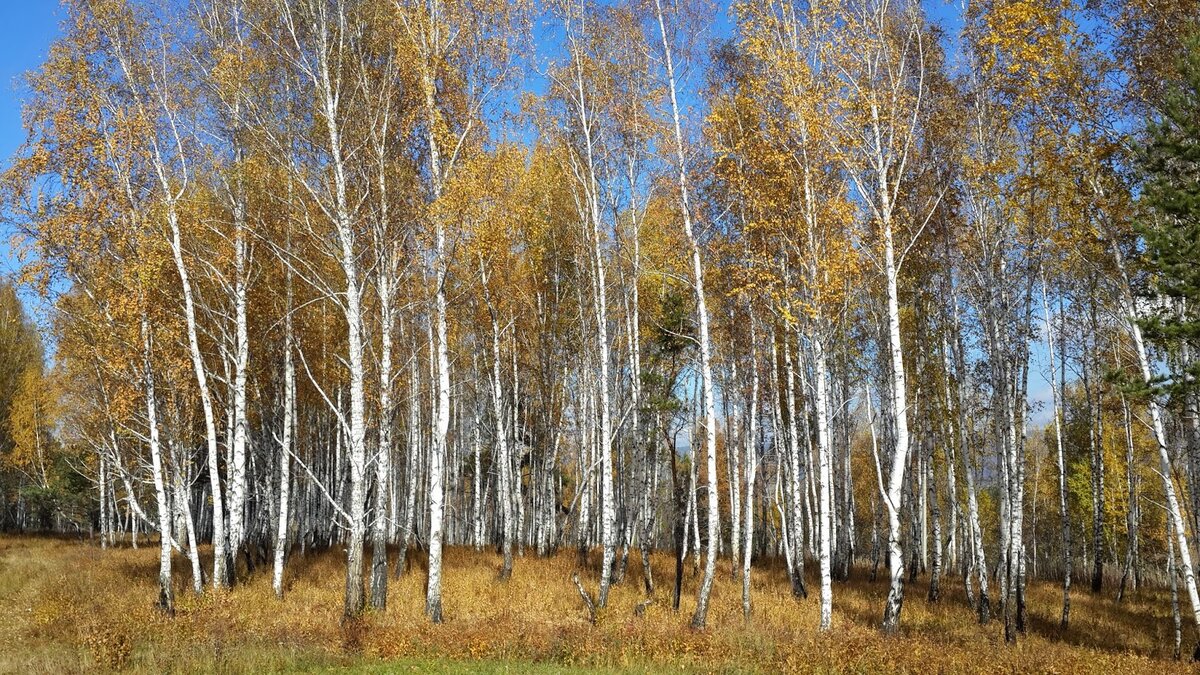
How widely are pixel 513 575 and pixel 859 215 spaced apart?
1219 cm

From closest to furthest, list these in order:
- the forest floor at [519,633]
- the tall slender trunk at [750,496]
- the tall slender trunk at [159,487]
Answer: the forest floor at [519,633]
the tall slender trunk at [159,487]
the tall slender trunk at [750,496]

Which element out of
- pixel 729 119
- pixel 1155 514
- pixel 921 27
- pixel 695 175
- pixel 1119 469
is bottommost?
pixel 1155 514

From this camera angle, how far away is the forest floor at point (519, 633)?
10211 millimetres

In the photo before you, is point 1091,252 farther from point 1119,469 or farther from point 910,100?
point 1119,469

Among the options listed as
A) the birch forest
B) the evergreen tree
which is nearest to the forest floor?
the birch forest

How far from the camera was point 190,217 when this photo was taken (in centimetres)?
1775

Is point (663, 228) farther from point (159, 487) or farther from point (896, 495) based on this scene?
point (159, 487)

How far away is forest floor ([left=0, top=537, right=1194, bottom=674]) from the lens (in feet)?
33.5

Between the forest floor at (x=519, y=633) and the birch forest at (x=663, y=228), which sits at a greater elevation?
the birch forest at (x=663, y=228)

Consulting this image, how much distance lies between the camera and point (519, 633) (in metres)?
11.6

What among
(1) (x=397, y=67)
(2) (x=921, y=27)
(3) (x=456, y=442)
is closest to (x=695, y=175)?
(2) (x=921, y=27)

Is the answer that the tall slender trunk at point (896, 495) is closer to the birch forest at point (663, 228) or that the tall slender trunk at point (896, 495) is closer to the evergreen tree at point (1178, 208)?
the birch forest at point (663, 228)

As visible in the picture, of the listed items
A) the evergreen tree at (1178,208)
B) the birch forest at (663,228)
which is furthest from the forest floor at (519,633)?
the evergreen tree at (1178,208)

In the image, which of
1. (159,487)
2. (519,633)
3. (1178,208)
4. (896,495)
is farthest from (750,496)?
(159,487)
